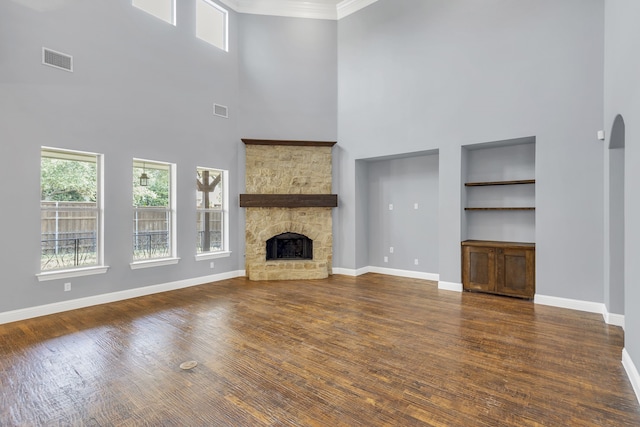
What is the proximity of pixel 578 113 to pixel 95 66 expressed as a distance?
6794 mm

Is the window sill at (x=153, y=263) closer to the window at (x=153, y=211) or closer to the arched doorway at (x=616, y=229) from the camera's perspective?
the window at (x=153, y=211)

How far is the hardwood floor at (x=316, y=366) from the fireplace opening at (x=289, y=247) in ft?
7.50

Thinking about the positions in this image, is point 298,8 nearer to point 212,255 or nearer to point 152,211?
point 152,211

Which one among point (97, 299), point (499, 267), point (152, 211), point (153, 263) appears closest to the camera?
point (97, 299)

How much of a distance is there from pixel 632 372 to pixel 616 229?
204 cm

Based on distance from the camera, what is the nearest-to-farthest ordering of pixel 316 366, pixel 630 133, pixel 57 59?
pixel 630 133 < pixel 316 366 < pixel 57 59

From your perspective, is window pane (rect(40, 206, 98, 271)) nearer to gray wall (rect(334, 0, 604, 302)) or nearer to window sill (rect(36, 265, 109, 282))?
window sill (rect(36, 265, 109, 282))

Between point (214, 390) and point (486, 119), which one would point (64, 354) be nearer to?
point (214, 390)

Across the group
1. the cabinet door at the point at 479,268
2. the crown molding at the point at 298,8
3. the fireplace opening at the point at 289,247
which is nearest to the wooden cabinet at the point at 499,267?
the cabinet door at the point at 479,268

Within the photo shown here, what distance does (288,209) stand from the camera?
22.0 feet

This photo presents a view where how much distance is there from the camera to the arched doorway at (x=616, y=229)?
3781 mm

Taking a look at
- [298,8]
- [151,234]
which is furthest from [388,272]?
[298,8]

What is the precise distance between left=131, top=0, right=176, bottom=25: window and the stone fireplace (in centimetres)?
243

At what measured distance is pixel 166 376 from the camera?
2617 mm
